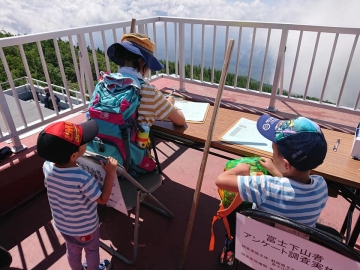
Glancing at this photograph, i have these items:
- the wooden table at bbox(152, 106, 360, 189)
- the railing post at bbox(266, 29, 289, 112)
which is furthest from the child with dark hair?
the railing post at bbox(266, 29, 289, 112)

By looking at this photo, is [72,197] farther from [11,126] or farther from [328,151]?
[11,126]

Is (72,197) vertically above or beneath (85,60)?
beneath

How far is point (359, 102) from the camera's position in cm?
331

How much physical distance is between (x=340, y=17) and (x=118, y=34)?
347ft

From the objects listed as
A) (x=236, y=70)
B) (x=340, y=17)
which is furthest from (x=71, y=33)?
(x=340, y=17)

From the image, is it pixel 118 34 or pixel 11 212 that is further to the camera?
pixel 118 34

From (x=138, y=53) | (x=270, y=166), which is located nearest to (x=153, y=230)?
(x=270, y=166)

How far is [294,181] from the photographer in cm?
127

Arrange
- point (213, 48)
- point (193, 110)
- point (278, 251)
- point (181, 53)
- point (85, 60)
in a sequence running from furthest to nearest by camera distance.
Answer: point (181, 53), point (213, 48), point (85, 60), point (193, 110), point (278, 251)

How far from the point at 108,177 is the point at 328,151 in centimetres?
132

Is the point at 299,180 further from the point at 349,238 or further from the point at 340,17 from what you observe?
the point at 340,17

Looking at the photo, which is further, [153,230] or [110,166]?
[153,230]

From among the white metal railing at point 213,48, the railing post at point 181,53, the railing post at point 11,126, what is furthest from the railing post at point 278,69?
the railing post at point 11,126

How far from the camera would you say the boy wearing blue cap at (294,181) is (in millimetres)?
1231
